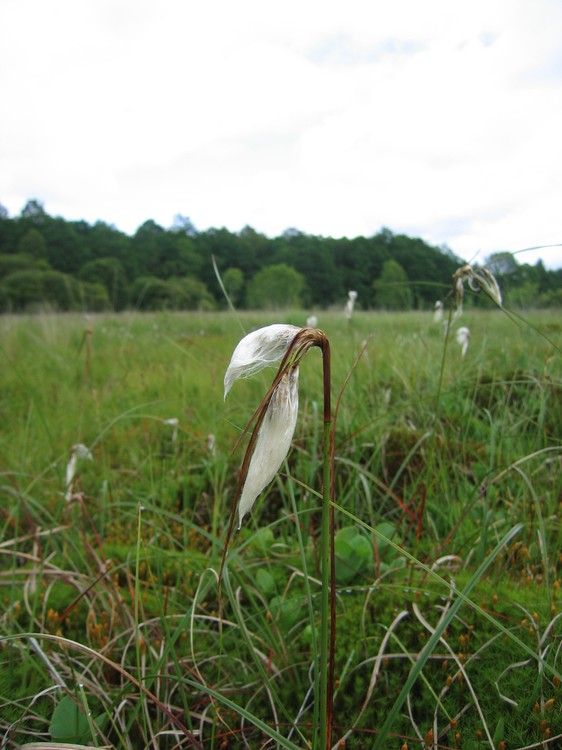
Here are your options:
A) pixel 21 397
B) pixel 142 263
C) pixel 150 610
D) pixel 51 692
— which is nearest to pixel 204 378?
pixel 21 397

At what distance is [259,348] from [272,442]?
106 millimetres

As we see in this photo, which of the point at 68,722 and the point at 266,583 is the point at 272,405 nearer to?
the point at 68,722

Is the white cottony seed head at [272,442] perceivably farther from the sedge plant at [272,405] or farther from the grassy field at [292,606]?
the grassy field at [292,606]

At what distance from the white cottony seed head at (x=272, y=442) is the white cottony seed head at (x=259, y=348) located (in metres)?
0.03

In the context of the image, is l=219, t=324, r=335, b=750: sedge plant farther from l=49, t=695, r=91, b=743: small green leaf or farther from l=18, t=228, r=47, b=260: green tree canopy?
l=18, t=228, r=47, b=260: green tree canopy

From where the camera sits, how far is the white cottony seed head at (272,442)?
0.49 m

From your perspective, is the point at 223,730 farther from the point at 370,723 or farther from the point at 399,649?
the point at 399,649

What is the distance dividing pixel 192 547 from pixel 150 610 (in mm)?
364

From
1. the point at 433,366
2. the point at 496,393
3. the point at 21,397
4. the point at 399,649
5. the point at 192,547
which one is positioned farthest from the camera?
the point at 21,397

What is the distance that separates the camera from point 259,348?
535mm

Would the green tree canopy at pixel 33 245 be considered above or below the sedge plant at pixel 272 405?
above

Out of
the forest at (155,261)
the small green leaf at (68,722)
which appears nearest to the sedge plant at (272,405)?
the small green leaf at (68,722)

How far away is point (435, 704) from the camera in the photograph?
0.88m

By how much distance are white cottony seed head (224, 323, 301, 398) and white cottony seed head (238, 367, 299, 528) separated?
0.11 ft
